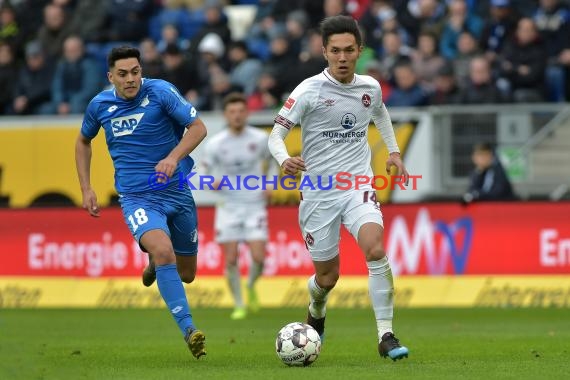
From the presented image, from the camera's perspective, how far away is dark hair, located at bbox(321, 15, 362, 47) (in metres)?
11.8

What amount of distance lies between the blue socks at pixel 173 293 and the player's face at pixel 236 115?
8.15 metres

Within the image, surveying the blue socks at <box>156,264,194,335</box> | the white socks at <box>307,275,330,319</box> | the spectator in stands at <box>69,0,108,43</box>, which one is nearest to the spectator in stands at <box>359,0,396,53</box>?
the spectator in stands at <box>69,0,108,43</box>

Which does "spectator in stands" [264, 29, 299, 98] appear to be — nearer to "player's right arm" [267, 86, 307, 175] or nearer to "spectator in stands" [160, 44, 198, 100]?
"spectator in stands" [160, 44, 198, 100]

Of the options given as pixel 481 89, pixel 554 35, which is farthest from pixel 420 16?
pixel 481 89

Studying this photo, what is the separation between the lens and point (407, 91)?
2331 cm

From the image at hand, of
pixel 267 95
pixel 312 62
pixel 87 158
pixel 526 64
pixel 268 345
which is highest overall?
pixel 312 62

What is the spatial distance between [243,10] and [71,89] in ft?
16.6

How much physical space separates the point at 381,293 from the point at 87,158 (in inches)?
126

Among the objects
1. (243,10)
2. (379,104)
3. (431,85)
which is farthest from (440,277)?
(243,10)

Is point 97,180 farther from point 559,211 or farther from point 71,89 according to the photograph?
point 559,211

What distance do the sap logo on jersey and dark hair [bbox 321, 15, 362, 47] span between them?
188 centimetres

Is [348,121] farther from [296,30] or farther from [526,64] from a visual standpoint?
[296,30]

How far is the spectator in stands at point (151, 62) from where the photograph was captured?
25531 mm

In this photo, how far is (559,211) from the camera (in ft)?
66.6
